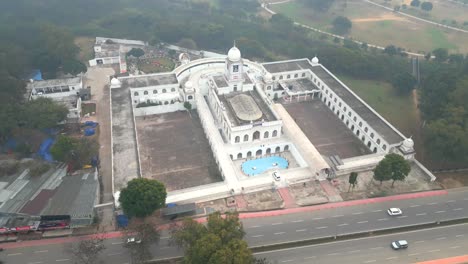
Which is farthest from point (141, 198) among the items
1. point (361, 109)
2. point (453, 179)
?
point (453, 179)

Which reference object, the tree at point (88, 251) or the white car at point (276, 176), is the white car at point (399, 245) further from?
the tree at point (88, 251)

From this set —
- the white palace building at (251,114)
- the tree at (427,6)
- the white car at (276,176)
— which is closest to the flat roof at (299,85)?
the white palace building at (251,114)

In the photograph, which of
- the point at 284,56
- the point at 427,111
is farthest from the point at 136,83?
the point at 427,111

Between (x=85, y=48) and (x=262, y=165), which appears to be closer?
(x=262, y=165)

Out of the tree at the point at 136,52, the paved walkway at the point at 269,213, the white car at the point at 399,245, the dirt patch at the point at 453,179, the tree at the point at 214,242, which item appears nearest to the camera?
the tree at the point at 214,242

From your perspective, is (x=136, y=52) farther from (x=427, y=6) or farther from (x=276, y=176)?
(x=427, y=6)

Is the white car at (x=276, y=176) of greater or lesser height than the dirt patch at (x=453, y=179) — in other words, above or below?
above

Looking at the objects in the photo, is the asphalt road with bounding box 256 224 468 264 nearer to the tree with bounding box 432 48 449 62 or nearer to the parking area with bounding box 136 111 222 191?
the parking area with bounding box 136 111 222 191
